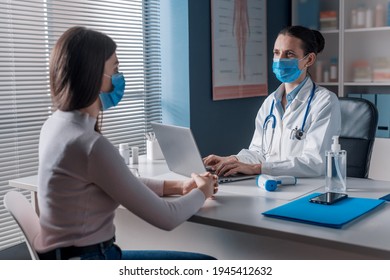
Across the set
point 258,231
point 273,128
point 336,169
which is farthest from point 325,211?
point 273,128

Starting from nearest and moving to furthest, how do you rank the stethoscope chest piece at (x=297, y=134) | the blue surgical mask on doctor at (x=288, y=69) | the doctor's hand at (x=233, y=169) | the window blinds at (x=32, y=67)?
the doctor's hand at (x=233, y=169) → the stethoscope chest piece at (x=297, y=134) → the blue surgical mask on doctor at (x=288, y=69) → the window blinds at (x=32, y=67)

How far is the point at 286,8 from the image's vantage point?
4363mm

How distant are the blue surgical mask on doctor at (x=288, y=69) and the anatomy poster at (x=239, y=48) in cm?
123

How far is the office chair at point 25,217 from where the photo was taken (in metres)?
1.36

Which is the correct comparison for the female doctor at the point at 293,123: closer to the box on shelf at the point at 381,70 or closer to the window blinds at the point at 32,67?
the window blinds at the point at 32,67

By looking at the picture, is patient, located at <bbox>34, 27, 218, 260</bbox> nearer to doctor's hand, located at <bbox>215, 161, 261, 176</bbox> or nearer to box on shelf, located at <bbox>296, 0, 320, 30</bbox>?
doctor's hand, located at <bbox>215, 161, 261, 176</bbox>

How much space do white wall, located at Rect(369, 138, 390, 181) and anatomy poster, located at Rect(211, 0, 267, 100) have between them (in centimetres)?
100

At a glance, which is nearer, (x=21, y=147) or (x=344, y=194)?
(x=344, y=194)

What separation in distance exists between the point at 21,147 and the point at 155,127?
1.09 m

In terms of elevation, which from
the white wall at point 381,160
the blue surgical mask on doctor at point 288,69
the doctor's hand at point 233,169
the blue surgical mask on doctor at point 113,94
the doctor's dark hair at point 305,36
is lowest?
the white wall at point 381,160

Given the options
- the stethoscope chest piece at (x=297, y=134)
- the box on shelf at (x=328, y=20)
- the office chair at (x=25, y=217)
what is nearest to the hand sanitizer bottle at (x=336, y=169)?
the stethoscope chest piece at (x=297, y=134)
